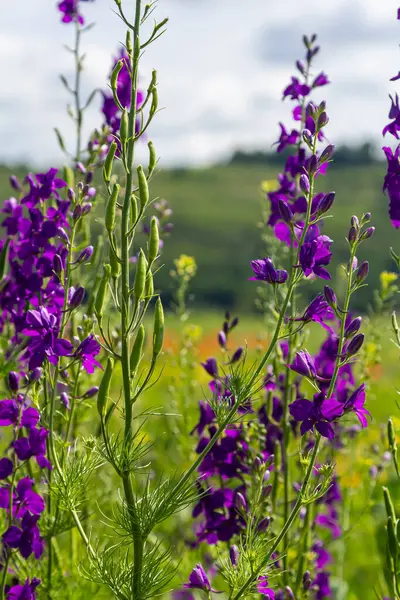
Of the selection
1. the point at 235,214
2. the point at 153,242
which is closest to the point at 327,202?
the point at 153,242

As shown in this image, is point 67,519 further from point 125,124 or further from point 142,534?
point 125,124

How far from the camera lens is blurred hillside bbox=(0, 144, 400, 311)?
6303 centimetres

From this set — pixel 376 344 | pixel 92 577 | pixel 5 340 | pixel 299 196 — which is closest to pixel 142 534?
pixel 92 577

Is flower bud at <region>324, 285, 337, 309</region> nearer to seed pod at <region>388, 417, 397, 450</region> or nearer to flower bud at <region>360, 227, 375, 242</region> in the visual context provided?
flower bud at <region>360, 227, 375, 242</region>

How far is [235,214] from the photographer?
82.4m

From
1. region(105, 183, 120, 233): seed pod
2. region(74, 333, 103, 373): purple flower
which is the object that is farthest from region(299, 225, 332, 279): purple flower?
region(74, 333, 103, 373): purple flower

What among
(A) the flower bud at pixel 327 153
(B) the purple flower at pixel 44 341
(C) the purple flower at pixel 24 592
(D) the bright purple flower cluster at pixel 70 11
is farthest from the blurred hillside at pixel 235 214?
(A) the flower bud at pixel 327 153

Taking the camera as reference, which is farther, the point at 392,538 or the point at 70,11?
the point at 70,11

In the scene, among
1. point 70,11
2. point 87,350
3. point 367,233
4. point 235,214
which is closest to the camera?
point 367,233

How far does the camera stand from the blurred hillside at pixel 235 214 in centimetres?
6303

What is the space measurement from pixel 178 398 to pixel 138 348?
2.05m

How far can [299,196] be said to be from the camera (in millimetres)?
3111

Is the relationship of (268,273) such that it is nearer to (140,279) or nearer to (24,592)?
(140,279)

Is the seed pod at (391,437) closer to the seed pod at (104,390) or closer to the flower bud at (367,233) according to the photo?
the flower bud at (367,233)
